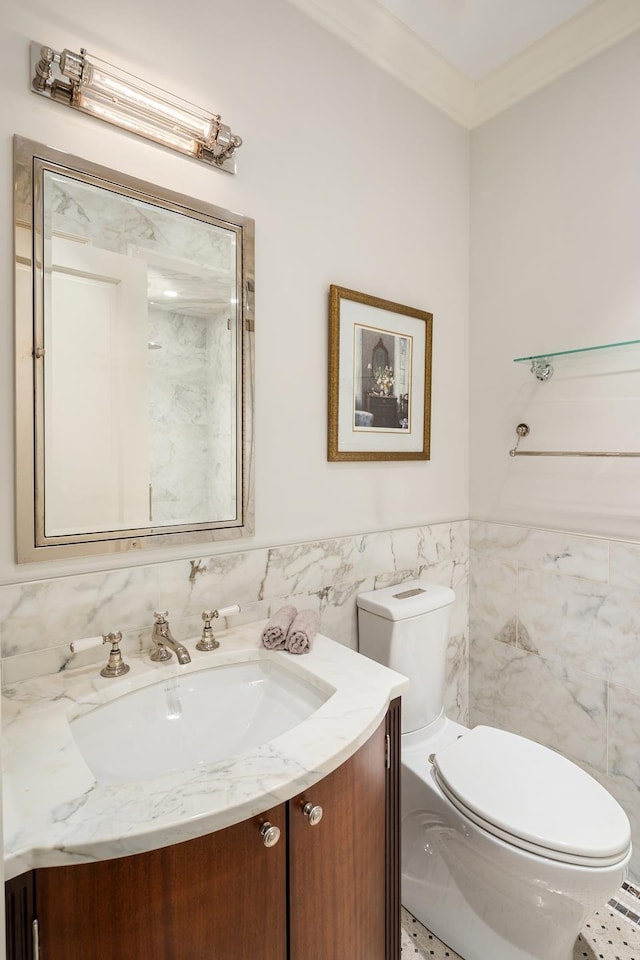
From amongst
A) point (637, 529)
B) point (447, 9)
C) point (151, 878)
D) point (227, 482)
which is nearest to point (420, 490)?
A: point (637, 529)

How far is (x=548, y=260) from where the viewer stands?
1.83 m

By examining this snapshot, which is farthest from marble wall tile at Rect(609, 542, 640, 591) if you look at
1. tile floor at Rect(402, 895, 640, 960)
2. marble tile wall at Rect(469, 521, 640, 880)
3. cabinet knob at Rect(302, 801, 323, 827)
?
cabinet knob at Rect(302, 801, 323, 827)

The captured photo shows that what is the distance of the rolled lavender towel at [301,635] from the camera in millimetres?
1205

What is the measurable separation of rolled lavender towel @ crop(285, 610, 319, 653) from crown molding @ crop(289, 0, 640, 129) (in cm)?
175

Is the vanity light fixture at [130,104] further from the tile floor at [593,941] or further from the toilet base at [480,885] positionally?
the tile floor at [593,941]

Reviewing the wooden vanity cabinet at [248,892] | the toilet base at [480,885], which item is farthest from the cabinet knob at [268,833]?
the toilet base at [480,885]

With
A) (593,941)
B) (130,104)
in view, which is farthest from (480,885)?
(130,104)

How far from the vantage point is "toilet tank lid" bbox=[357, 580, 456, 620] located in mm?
1533

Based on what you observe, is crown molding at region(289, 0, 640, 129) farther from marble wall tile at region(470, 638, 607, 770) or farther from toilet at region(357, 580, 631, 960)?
marble wall tile at region(470, 638, 607, 770)

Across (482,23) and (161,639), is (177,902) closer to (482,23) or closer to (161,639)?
(161,639)

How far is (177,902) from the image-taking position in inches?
28.3

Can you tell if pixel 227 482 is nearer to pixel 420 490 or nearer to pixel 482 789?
pixel 420 490

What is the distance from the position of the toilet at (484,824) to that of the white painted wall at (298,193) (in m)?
0.41

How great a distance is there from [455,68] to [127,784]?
7.95 ft
